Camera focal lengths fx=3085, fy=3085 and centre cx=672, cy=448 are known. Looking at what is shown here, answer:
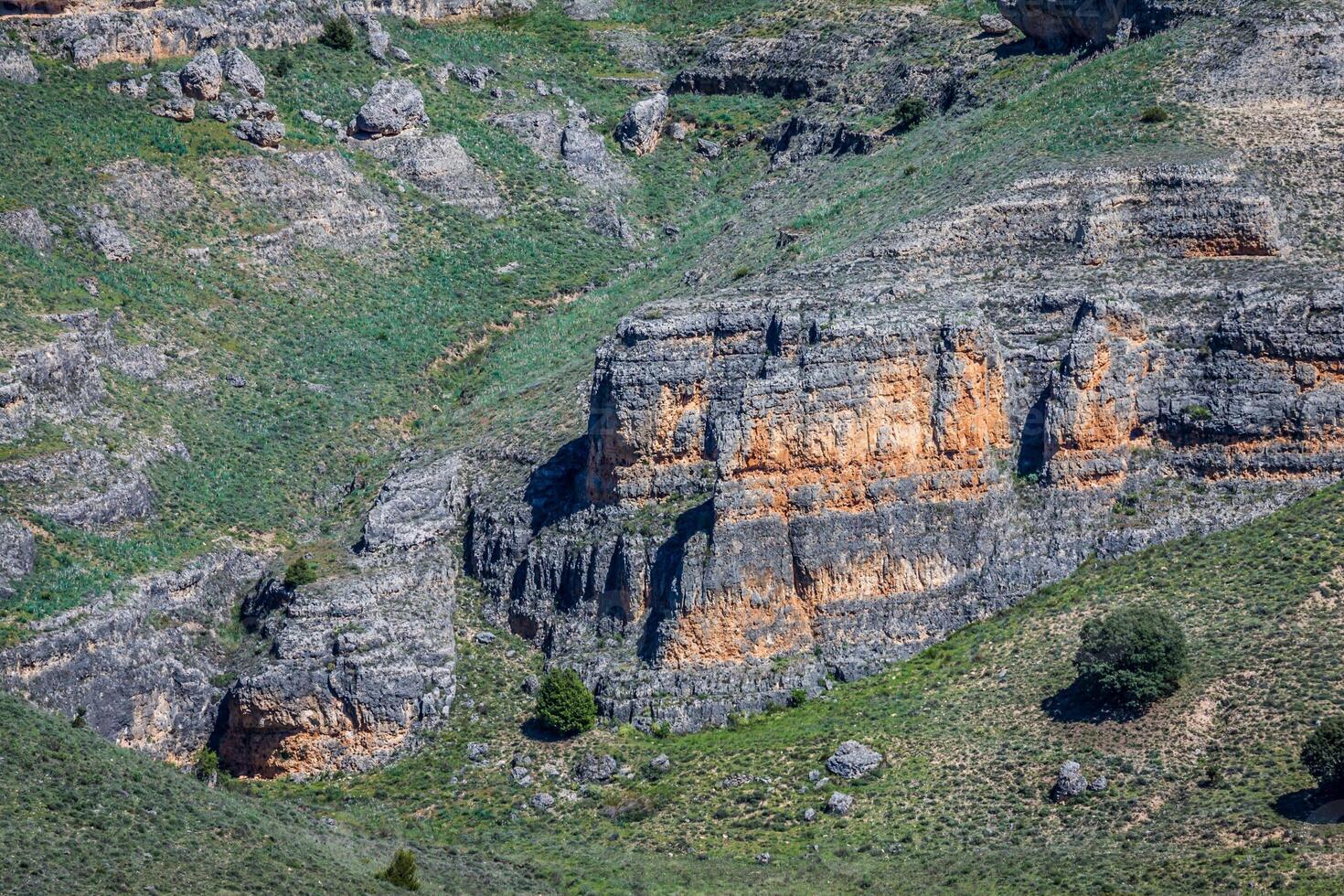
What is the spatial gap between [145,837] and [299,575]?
19.2m

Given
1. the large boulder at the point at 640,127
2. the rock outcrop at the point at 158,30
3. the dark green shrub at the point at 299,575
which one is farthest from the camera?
the large boulder at the point at 640,127

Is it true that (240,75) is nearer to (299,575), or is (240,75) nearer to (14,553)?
(299,575)

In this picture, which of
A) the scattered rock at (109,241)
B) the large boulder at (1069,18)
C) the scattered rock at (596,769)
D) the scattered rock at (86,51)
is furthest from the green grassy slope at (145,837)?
the large boulder at (1069,18)

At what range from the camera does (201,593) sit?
3740 inches

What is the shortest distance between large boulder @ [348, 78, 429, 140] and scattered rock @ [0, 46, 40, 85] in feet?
40.8

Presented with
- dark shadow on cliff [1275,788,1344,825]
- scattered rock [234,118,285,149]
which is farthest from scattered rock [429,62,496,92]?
dark shadow on cliff [1275,788,1344,825]

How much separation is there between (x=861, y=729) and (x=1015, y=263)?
17116 millimetres

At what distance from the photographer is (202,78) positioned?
116750 millimetres

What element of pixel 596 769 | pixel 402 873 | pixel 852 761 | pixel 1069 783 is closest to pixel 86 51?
pixel 596 769

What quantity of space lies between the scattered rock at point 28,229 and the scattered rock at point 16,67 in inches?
385

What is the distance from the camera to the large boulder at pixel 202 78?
116688 millimetres

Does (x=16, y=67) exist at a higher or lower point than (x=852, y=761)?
higher

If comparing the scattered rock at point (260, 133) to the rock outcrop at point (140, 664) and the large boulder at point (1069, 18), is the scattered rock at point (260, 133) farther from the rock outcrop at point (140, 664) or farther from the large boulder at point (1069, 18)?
the large boulder at point (1069, 18)

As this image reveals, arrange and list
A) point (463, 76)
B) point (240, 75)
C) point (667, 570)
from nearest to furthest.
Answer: point (667, 570) < point (240, 75) < point (463, 76)
